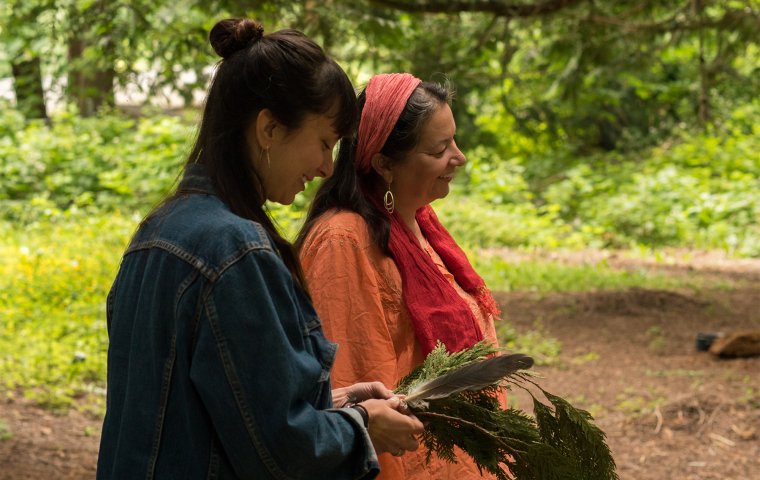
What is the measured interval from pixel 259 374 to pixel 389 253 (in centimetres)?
125

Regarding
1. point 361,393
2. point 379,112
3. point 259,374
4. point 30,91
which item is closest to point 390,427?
point 361,393

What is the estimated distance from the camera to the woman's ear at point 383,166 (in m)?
3.01

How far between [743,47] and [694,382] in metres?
3.27

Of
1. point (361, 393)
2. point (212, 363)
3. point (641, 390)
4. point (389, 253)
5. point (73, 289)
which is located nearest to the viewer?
point (212, 363)

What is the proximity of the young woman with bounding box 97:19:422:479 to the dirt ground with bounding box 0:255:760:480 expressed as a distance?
3821 mm

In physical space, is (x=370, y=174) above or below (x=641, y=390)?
above

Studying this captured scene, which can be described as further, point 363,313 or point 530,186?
point 530,186

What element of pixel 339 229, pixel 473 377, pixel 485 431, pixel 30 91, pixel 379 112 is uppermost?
pixel 379 112

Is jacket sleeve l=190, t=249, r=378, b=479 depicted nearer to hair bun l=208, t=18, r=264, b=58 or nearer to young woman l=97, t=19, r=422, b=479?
young woman l=97, t=19, r=422, b=479

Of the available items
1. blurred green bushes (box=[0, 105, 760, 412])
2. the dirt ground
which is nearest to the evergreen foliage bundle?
the dirt ground

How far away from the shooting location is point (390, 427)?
6.82 ft

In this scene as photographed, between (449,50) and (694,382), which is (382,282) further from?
(449,50)

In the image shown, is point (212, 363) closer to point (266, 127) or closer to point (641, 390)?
point (266, 127)

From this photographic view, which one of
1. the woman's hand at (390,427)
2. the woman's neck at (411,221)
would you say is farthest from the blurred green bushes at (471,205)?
the woman's hand at (390,427)
